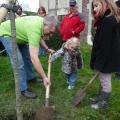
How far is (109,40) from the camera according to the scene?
5.53m

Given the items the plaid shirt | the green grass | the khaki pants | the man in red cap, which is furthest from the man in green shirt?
the man in red cap

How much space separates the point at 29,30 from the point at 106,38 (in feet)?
3.57

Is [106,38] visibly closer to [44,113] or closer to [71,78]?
[44,113]

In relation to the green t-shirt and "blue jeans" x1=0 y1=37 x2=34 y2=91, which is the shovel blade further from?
the green t-shirt

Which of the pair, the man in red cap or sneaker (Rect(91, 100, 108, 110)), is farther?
the man in red cap

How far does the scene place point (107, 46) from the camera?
5559mm

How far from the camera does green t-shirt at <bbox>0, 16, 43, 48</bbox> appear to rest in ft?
18.3

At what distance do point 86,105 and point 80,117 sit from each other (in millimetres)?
477

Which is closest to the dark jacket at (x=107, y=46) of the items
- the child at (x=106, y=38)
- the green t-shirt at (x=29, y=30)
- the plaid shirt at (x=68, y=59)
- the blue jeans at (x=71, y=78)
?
the child at (x=106, y=38)

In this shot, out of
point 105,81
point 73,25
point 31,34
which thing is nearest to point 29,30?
point 31,34

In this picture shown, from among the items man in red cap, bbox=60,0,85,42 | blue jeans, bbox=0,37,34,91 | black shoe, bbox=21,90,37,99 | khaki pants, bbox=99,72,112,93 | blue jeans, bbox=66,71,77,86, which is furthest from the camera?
man in red cap, bbox=60,0,85,42

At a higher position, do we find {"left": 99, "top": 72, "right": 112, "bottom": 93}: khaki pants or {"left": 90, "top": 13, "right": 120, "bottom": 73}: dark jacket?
{"left": 90, "top": 13, "right": 120, "bottom": 73}: dark jacket

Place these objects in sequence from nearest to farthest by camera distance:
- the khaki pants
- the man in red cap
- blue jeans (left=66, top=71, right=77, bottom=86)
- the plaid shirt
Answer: the khaki pants
the plaid shirt
blue jeans (left=66, top=71, right=77, bottom=86)
the man in red cap

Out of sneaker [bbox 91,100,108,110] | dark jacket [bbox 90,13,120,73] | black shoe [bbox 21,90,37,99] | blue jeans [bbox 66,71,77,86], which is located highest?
dark jacket [bbox 90,13,120,73]
